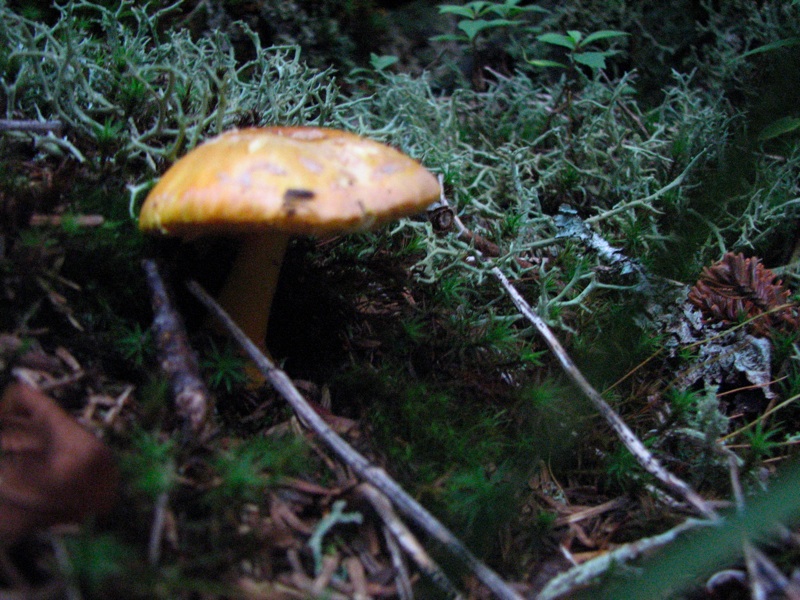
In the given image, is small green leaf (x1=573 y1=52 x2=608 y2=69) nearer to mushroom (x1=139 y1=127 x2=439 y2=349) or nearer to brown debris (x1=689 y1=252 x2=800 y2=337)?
brown debris (x1=689 y1=252 x2=800 y2=337)

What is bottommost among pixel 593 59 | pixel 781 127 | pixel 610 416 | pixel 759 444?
pixel 759 444

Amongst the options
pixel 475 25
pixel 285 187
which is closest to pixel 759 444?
pixel 285 187

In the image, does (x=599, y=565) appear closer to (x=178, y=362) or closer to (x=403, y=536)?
(x=403, y=536)

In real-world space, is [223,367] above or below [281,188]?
below

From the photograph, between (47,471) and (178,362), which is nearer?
Answer: (47,471)

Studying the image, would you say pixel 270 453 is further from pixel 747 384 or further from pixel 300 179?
pixel 747 384

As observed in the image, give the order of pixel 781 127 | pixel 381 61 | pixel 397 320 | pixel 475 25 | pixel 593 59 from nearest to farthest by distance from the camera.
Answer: pixel 397 320
pixel 781 127
pixel 593 59
pixel 475 25
pixel 381 61

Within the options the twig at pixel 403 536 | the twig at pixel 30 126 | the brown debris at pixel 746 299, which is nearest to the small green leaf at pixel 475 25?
the brown debris at pixel 746 299

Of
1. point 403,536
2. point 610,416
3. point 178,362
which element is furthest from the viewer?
point 610,416
